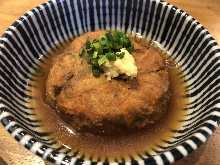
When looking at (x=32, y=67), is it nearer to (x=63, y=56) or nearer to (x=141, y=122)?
(x=63, y=56)

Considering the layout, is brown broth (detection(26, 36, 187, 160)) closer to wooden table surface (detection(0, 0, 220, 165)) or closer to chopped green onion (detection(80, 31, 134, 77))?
wooden table surface (detection(0, 0, 220, 165))

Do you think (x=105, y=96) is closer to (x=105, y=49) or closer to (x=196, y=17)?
(x=105, y=49)

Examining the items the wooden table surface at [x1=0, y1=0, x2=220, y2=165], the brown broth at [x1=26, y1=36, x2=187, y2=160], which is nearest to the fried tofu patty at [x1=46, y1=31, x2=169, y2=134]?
the brown broth at [x1=26, y1=36, x2=187, y2=160]

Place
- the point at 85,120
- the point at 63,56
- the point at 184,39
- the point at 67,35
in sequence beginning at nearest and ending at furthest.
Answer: the point at 85,120 → the point at 63,56 → the point at 184,39 → the point at 67,35

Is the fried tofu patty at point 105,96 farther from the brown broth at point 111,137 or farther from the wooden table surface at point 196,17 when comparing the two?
the wooden table surface at point 196,17

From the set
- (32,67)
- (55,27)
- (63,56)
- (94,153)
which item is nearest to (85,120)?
(94,153)

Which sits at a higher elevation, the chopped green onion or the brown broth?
the chopped green onion
